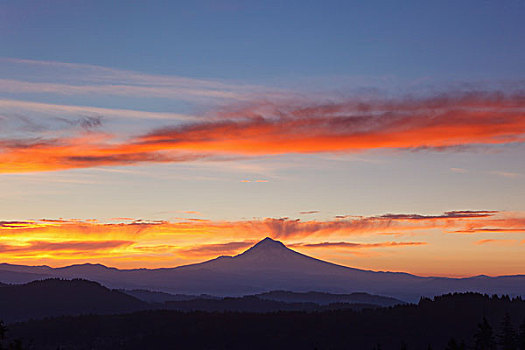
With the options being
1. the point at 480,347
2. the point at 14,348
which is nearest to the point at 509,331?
the point at 480,347

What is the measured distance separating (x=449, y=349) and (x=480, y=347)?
13.8 ft

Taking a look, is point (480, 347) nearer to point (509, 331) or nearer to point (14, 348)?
point (509, 331)

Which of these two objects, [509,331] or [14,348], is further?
[509,331]

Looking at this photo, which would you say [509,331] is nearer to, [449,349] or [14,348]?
[449,349]

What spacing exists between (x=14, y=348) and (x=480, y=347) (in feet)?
202

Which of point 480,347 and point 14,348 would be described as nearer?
point 14,348

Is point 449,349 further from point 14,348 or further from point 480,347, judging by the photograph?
point 14,348

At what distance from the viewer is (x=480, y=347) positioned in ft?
317

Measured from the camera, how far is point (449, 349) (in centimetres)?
9775

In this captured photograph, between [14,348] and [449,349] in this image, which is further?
[449,349]

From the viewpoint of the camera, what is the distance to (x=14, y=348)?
235 feet

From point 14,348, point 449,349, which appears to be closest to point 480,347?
point 449,349

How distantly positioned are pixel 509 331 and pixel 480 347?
6.69 m

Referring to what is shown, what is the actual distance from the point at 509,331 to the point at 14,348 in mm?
67905
